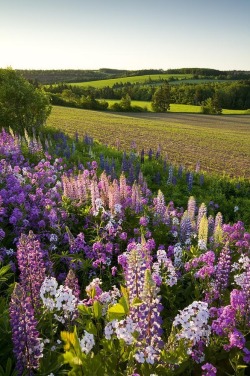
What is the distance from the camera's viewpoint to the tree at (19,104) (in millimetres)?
→ 22609

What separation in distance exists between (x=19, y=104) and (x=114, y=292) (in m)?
21.6

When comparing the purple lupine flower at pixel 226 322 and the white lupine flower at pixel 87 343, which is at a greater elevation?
the white lupine flower at pixel 87 343

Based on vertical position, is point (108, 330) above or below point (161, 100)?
above

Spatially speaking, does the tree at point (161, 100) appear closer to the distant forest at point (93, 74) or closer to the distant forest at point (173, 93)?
the distant forest at point (173, 93)

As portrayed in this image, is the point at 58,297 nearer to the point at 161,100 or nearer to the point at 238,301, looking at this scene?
the point at 238,301

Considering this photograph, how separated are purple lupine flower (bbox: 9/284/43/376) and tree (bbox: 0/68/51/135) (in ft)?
67.8

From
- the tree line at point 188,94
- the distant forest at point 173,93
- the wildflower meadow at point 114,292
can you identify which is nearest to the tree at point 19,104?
the wildflower meadow at point 114,292

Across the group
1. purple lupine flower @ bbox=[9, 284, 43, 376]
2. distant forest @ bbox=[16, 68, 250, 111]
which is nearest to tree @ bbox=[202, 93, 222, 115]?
distant forest @ bbox=[16, 68, 250, 111]

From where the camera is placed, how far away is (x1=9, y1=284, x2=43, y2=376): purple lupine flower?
278 centimetres

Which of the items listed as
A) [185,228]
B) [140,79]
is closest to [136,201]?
[185,228]

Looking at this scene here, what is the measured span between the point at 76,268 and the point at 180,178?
1105 cm

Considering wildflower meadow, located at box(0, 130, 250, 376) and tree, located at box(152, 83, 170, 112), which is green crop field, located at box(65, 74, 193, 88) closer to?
tree, located at box(152, 83, 170, 112)

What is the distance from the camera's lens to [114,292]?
11.7 feet

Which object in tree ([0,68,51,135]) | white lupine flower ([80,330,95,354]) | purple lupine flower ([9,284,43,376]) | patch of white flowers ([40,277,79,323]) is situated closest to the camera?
white lupine flower ([80,330,95,354])
